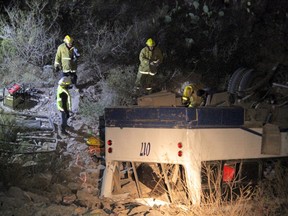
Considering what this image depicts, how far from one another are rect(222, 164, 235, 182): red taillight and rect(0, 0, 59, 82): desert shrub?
Answer: 897 centimetres

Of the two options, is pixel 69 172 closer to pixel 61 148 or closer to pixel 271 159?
pixel 61 148

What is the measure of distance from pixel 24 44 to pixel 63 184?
739 cm

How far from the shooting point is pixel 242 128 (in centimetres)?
630

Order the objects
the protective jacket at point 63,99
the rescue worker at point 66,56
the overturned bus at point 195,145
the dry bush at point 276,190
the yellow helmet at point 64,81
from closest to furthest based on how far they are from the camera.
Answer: the overturned bus at point 195,145, the dry bush at point 276,190, the yellow helmet at point 64,81, the protective jacket at point 63,99, the rescue worker at point 66,56

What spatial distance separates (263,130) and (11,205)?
12.1 feet

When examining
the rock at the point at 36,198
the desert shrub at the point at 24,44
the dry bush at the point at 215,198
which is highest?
the desert shrub at the point at 24,44

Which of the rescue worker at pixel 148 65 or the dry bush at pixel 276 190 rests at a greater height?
the rescue worker at pixel 148 65

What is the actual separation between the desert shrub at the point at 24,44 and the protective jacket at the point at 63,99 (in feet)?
12.0

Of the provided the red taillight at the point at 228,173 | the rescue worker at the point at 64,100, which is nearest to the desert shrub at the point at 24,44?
the rescue worker at the point at 64,100

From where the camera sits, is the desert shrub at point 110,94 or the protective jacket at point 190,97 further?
the desert shrub at point 110,94

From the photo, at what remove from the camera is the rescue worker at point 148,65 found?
12.0 meters

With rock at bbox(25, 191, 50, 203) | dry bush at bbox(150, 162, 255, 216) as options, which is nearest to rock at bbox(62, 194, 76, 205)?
rock at bbox(25, 191, 50, 203)

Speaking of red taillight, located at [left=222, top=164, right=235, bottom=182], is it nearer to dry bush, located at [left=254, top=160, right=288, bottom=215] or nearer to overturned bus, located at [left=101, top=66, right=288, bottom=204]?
overturned bus, located at [left=101, top=66, right=288, bottom=204]

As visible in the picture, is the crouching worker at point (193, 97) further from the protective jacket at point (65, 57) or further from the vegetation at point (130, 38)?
the protective jacket at point (65, 57)
